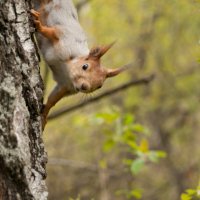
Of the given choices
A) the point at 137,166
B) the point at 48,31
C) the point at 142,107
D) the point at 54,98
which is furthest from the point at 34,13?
the point at 142,107

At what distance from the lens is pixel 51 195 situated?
748 centimetres

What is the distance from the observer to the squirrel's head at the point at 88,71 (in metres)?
3.32

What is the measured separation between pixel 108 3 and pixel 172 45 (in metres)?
1.69

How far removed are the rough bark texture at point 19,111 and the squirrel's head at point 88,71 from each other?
0.98 metres

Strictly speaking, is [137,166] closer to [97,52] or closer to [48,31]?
[97,52]

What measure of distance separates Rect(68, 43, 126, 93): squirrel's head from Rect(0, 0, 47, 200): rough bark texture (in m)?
0.98

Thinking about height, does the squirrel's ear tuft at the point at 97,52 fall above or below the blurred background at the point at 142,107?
above

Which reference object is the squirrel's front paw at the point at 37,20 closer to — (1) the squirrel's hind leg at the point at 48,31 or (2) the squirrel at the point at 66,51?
(1) the squirrel's hind leg at the point at 48,31

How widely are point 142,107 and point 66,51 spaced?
6.31 m

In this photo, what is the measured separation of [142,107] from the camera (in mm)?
9578

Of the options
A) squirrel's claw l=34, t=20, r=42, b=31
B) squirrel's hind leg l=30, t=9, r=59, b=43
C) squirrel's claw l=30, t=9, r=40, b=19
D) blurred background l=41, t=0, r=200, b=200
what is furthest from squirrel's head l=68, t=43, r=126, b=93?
blurred background l=41, t=0, r=200, b=200

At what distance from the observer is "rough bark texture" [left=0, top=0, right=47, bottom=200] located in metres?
2.04

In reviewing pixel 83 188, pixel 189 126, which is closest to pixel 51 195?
pixel 83 188

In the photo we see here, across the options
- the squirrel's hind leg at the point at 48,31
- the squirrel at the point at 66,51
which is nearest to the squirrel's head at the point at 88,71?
the squirrel at the point at 66,51
